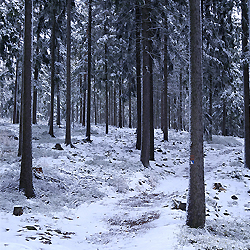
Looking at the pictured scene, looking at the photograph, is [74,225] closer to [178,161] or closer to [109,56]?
[178,161]

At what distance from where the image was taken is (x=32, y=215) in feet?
20.7

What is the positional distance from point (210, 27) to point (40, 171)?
12206 millimetres

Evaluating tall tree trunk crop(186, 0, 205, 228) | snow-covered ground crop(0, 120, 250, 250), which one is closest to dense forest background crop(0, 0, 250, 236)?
tall tree trunk crop(186, 0, 205, 228)

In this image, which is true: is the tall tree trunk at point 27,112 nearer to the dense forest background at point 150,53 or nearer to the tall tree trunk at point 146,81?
the dense forest background at point 150,53

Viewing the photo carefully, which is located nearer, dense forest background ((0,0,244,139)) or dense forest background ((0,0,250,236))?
dense forest background ((0,0,250,236))

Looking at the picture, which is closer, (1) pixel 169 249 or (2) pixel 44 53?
(1) pixel 169 249

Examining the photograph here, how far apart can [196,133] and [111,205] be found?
13.9ft

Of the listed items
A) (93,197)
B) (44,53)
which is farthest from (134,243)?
(44,53)

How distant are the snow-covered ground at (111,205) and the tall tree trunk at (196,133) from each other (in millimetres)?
422

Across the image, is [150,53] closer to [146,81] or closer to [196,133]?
Result: [146,81]

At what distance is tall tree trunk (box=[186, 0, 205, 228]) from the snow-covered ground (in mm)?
422

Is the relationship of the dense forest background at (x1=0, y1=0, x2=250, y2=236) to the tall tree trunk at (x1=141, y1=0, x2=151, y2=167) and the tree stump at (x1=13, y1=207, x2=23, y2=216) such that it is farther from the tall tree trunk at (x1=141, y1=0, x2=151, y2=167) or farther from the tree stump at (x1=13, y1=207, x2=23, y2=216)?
the tree stump at (x1=13, y1=207, x2=23, y2=216)

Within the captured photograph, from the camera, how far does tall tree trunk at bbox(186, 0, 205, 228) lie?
233 inches

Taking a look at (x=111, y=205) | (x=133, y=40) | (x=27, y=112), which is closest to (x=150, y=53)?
(x=133, y=40)
